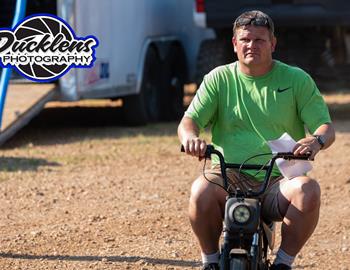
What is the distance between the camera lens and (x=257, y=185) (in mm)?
5637

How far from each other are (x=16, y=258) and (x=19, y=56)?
4081 millimetres

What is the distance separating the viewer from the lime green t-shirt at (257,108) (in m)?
5.63

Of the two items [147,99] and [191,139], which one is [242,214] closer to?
[191,139]

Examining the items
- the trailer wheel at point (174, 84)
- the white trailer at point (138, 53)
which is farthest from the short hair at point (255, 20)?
the trailer wheel at point (174, 84)

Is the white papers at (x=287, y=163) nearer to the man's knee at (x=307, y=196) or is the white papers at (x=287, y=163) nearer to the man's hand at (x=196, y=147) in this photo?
the man's knee at (x=307, y=196)

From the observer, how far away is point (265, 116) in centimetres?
563

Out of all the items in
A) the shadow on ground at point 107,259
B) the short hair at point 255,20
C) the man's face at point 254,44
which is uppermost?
the short hair at point 255,20

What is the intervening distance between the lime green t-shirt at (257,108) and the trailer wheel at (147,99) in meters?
7.93

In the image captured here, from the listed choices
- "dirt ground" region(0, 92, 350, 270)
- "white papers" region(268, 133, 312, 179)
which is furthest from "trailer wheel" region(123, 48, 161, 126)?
"white papers" region(268, 133, 312, 179)

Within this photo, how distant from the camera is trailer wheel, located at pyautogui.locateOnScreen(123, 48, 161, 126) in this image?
13.7 metres

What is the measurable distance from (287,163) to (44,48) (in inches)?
221

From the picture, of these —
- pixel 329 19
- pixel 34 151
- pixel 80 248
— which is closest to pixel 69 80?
pixel 34 151

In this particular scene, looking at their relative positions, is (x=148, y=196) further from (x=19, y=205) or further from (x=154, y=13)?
(x=154, y=13)

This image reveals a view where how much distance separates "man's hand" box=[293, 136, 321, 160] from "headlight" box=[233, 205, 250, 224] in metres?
0.37
